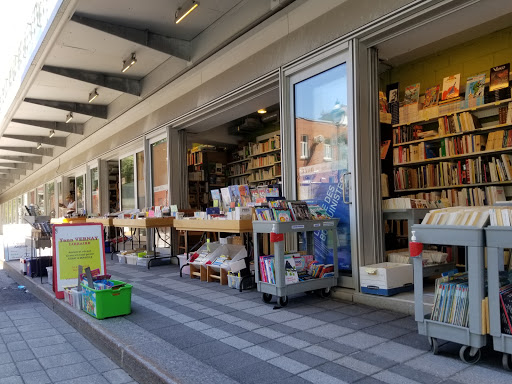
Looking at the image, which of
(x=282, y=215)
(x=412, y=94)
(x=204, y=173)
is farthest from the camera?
(x=204, y=173)

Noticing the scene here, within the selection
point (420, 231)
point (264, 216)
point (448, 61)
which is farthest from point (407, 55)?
point (420, 231)

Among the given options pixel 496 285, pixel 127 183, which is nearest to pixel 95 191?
pixel 127 183

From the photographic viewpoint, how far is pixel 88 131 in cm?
1164

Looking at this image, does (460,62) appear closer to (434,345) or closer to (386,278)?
(386,278)

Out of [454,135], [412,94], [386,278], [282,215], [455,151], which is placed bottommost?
[386,278]

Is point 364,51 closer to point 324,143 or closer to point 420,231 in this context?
point 324,143

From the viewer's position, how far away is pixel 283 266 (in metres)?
3.81

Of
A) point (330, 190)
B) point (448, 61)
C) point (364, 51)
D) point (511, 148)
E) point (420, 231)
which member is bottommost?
point (420, 231)

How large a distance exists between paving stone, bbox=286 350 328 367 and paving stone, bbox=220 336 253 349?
37 cm

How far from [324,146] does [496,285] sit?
254 centimetres

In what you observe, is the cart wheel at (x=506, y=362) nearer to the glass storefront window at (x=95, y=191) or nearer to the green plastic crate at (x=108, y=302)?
the green plastic crate at (x=108, y=302)

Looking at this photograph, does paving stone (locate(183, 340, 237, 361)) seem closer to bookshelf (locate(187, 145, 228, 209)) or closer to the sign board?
the sign board

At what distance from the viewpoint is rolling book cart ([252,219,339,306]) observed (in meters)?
3.79

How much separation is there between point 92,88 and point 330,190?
6.42 m
